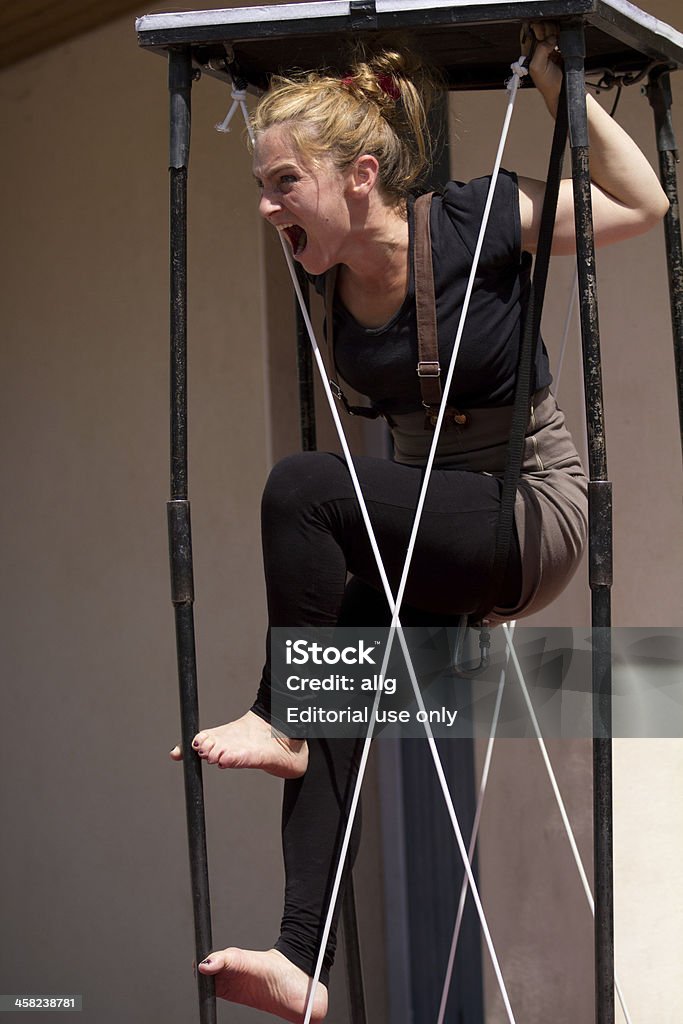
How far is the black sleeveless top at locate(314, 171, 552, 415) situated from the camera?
1618mm

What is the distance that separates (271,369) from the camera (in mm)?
3074

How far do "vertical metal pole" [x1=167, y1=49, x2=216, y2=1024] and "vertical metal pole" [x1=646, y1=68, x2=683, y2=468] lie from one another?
637 mm

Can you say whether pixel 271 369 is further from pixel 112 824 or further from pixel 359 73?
pixel 359 73

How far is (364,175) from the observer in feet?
5.28

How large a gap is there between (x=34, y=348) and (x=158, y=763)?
116 cm

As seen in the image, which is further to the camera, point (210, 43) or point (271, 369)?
point (271, 369)

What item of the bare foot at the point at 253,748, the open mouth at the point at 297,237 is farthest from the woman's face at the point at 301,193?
the bare foot at the point at 253,748

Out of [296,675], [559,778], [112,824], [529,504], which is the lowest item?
[112,824]

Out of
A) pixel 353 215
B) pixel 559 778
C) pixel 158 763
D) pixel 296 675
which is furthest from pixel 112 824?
pixel 353 215

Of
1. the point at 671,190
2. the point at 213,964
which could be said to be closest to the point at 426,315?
the point at 671,190

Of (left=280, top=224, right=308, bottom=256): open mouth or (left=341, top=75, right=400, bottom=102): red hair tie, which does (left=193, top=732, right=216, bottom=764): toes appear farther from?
(left=341, top=75, right=400, bottom=102): red hair tie

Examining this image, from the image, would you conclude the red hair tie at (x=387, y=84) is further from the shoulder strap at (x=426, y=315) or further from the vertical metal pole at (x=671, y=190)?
the vertical metal pole at (x=671, y=190)

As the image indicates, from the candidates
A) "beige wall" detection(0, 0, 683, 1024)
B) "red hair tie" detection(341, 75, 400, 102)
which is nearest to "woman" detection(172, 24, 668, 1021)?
"red hair tie" detection(341, 75, 400, 102)

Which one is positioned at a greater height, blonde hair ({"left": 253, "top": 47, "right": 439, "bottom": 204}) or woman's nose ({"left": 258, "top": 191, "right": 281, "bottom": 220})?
blonde hair ({"left": 253, "top": 47, "right": 439, "bottom": 204})
